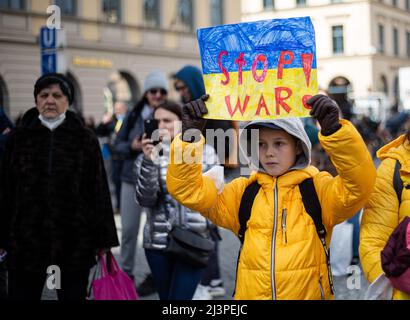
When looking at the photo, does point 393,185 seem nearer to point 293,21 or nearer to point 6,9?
point 293,21

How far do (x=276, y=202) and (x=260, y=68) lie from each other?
1.79 feet

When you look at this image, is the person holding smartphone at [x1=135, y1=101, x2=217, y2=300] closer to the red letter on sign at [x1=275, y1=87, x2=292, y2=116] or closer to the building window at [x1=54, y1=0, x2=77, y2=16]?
the red letter on sign at [x1=275, y1=87, x2=292, y2=116]

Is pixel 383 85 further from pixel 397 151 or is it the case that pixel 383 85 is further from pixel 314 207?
pixel 314 207

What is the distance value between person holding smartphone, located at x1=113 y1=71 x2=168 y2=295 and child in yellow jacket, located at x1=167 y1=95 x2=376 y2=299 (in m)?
3.10

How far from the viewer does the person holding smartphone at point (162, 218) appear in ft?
13.8

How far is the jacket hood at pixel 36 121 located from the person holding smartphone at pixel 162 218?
1.46ft

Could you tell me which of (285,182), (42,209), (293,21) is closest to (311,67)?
(293,21)

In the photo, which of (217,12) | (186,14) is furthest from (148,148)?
(217,12)

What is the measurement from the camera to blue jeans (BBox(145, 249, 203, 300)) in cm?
423

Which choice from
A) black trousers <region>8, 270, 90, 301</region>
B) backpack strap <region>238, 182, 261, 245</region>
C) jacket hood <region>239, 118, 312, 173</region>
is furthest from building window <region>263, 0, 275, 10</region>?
backpack strap <region>238, 182, 261, 245</region>

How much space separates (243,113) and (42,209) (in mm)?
1640

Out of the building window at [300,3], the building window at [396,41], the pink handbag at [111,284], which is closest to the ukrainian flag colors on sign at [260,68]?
the pink handbag at [111,284]

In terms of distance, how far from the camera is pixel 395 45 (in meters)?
52.0

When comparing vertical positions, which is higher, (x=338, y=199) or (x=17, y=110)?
(x=17, y=110)
